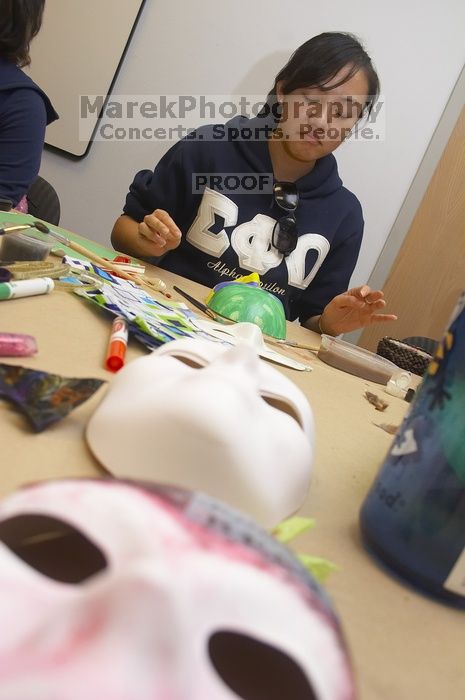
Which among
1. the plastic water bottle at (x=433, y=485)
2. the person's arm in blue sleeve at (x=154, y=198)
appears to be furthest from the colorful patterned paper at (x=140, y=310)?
the person's arm in blue sleeve at (x=154, y=198)

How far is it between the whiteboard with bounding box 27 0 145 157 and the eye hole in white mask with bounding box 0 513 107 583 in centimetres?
207

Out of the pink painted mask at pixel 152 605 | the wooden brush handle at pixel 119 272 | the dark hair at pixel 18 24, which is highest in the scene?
the dark hair at pixel 18 24

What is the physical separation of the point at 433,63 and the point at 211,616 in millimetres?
2152

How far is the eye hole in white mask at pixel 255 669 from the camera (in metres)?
0.14

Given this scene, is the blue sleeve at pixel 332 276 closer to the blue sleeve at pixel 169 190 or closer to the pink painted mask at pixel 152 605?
the blue sleeve at pixel 169 190

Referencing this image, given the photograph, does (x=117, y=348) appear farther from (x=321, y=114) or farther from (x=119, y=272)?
(x=321, y=114)

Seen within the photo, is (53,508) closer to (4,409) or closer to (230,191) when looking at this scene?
(4,409)

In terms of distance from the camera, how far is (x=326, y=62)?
3.69 ft

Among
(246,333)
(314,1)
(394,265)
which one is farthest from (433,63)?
(246,333)

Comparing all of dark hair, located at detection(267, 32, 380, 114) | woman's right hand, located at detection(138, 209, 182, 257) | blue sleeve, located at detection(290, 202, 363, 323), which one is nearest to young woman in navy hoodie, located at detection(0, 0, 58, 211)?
woman's right hand, located at detection(138, 209, 182, 257)

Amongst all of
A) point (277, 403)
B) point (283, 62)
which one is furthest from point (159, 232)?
point (283, 62)

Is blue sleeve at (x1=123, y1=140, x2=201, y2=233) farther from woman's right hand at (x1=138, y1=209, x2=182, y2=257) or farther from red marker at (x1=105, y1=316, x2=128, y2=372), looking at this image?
red marker at (x1=105, y1=316, x2=128, y2=372)

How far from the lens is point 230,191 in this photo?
1.25 metres

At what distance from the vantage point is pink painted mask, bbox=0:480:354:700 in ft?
0.38
